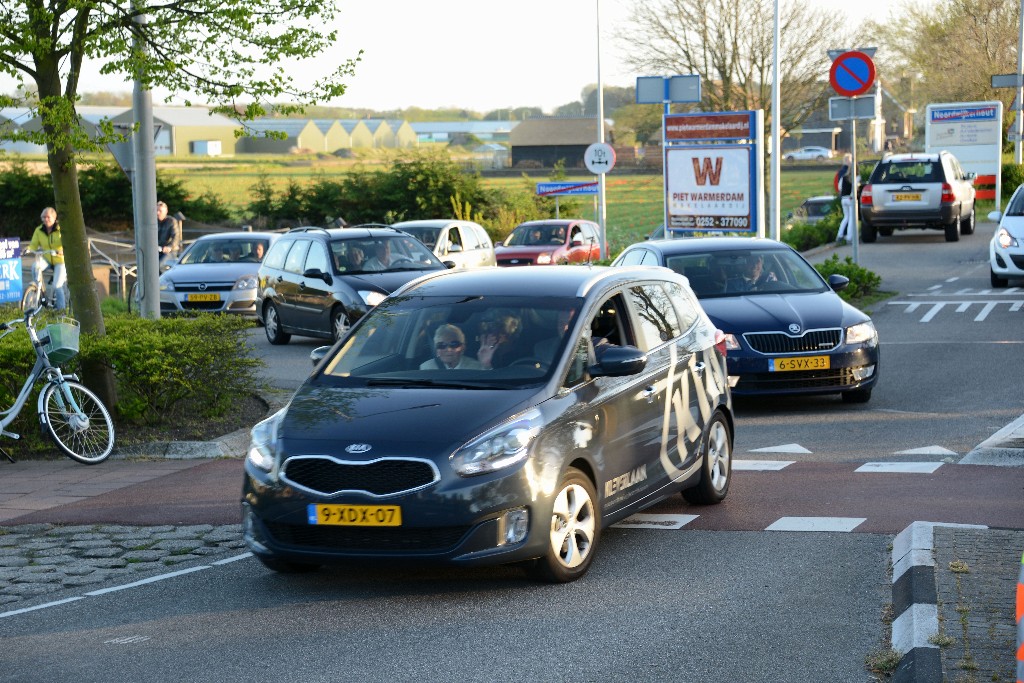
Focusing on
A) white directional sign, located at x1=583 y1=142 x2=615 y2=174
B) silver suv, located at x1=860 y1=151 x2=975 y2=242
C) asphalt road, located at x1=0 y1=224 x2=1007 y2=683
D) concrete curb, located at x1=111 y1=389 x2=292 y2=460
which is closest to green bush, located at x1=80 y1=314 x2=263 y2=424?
concrete curb, located at x1=111 y1=389 x2=292 y2=460

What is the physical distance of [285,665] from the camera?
596 centimetres

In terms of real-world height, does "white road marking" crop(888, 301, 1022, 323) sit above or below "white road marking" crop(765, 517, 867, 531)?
below

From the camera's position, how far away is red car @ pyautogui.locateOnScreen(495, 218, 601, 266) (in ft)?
110

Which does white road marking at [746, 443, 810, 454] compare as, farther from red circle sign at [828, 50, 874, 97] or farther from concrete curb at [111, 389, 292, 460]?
red circle sign at [828, 50, 874, 97]

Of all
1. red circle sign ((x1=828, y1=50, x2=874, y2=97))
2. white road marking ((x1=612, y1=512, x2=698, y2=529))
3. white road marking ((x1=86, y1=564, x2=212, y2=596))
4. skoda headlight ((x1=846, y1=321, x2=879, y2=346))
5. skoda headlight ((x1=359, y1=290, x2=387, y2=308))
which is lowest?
white road marking ((x1=612, y1=512, x2=698, y2=529))

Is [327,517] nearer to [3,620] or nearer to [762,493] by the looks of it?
[3,620]

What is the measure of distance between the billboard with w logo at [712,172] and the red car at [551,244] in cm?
773

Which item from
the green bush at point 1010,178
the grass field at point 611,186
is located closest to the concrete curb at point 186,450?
the grass field at point 611,186

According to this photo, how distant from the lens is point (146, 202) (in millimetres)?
14938

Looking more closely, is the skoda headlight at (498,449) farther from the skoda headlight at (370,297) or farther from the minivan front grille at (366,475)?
the skoda headlight at (370,297)

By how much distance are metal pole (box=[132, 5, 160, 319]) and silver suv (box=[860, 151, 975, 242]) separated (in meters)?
20.7

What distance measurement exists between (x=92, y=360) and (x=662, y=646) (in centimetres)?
789

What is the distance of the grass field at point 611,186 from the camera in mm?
58125

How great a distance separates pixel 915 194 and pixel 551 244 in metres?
8.31
